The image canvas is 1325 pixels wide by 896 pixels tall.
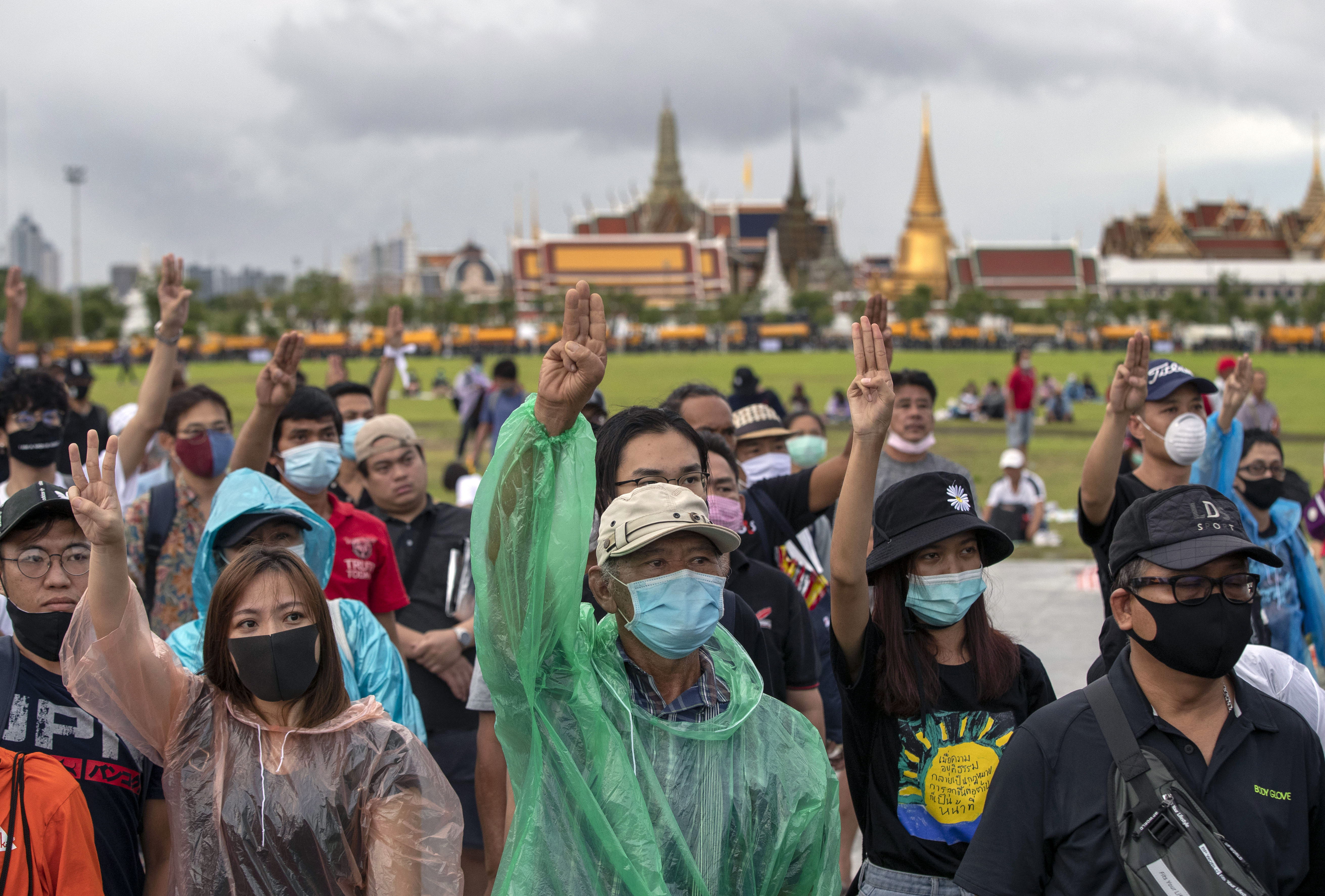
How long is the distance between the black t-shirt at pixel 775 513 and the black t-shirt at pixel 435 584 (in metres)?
0.91

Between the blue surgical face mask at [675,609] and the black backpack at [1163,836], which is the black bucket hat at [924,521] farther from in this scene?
the black backpack at [1163,836]

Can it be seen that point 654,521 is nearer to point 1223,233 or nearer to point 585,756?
point 585,756

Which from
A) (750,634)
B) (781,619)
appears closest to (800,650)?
(781,619)

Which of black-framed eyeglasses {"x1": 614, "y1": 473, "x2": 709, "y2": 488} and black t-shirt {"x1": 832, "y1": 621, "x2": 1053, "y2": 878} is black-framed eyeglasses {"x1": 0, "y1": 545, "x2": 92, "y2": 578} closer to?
black-framed eyeglasses {"x1": 614, "y1": 473, "x2": 709, "y2": 488}

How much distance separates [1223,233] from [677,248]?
1548 inches

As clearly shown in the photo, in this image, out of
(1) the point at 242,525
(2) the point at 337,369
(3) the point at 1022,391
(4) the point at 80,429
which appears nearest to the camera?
(1) the point at 242,525

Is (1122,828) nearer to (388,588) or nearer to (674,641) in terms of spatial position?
(674,641)

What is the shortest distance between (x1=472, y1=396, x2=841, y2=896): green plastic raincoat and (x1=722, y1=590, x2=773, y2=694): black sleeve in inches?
15.0

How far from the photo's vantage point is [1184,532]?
204 cm

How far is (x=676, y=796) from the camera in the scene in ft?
7.05

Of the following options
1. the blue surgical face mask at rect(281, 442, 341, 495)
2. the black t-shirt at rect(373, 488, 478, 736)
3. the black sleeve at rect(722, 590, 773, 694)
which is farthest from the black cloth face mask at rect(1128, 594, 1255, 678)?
the blue surgical face mask at rect(281, 442, 341, 495)

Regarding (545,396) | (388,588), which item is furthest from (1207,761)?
(388,588)

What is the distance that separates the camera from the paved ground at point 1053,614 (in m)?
6.69

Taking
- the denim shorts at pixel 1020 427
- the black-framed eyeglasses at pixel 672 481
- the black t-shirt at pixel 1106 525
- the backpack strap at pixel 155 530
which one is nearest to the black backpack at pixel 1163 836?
the black-framed eyeglasses at pixel 672 481
